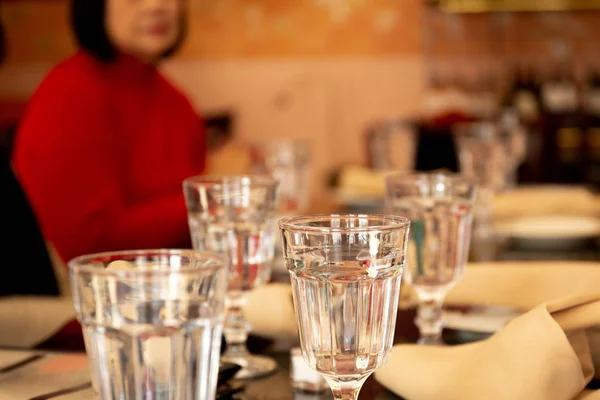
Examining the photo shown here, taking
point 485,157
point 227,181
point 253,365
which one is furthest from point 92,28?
point 253,365

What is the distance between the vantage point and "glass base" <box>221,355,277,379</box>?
0.69 meters

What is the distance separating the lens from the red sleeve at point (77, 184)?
73.1 inches

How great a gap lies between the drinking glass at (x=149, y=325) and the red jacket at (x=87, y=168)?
1.43 meters

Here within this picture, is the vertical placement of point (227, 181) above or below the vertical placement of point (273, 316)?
above

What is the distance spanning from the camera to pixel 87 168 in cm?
191

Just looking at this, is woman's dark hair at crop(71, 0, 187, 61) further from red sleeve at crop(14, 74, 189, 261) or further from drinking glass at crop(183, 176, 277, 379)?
drinking glass at crop(183, 176, 277, 379)

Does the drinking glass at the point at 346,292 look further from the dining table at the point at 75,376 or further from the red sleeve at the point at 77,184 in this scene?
the red sleeve at the point at 77,184

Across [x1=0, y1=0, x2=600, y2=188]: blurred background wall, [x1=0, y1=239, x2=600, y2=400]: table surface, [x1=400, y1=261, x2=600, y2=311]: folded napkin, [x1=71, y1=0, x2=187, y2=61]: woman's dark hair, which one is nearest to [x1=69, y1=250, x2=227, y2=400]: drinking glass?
[x1=0, y1=239, x2=600, y2=400]: table surface

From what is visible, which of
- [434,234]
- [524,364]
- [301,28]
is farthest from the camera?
[301,28]

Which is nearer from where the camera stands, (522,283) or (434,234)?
(434,234)

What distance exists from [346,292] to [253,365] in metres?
0.23

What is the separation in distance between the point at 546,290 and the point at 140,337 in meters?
0.61

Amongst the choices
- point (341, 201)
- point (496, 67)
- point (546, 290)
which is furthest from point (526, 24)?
point (546, 290)

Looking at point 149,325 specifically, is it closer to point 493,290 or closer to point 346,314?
point 346,314
